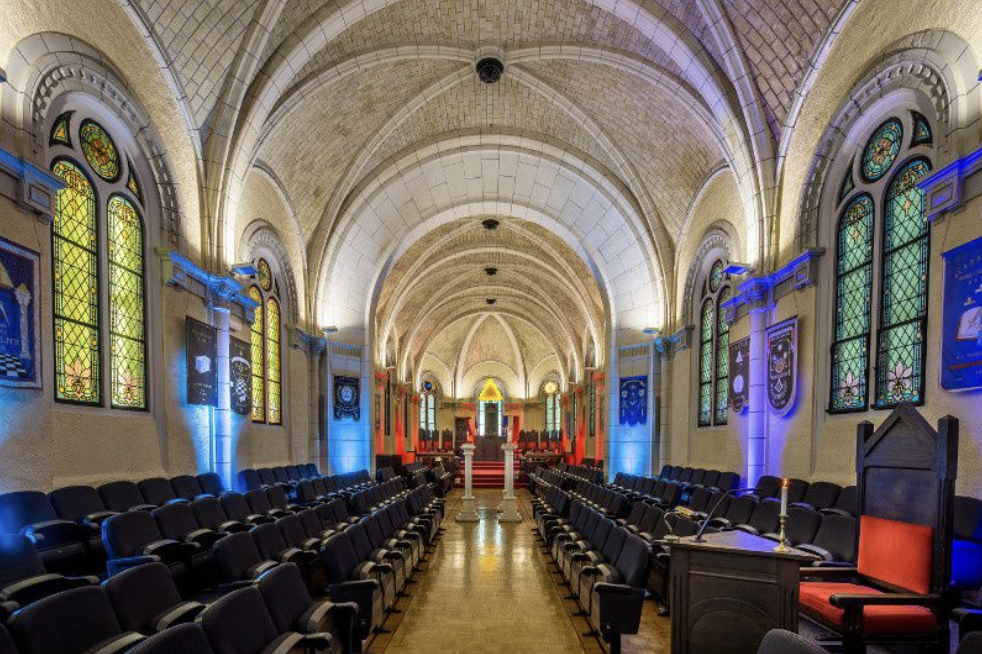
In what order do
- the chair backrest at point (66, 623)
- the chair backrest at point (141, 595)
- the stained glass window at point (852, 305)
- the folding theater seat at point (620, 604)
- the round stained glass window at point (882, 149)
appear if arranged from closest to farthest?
the chair backrest at point (66, 623) → the chair backrest at point (141, 595) → the folding theater seat at point (620, 604) → the round stained glass window at point (882, 149) → the stained glass window at point (852, 305)

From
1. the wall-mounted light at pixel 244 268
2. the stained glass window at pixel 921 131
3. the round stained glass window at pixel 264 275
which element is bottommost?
the wall-mounted light at pixel 244 268

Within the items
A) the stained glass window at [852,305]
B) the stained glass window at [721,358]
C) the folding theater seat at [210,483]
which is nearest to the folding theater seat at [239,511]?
the folding theater seat at [210,483]

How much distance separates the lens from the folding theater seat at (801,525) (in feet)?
18.2

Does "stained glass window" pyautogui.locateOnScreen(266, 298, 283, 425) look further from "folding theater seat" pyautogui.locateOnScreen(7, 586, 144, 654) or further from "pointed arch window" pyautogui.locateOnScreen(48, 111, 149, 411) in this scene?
"folding theater seat" pyautogui.locateOnScreen(7, 586, 144, 654)

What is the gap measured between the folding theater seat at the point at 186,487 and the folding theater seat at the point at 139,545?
2600 mm

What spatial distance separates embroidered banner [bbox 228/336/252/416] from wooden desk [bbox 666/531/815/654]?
27.7ft

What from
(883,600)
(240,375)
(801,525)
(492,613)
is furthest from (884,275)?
(240,375)

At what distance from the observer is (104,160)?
7.30 m

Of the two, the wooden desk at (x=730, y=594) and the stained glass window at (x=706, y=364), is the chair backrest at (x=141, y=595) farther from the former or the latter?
the stained glass window at (x=706, y=364)

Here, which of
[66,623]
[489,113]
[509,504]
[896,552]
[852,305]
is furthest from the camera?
[489,113]

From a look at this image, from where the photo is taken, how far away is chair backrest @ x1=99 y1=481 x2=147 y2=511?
6.27m

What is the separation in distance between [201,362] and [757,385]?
905cm

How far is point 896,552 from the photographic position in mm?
4191

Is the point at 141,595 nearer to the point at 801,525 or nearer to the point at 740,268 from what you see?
the point at 801,525
